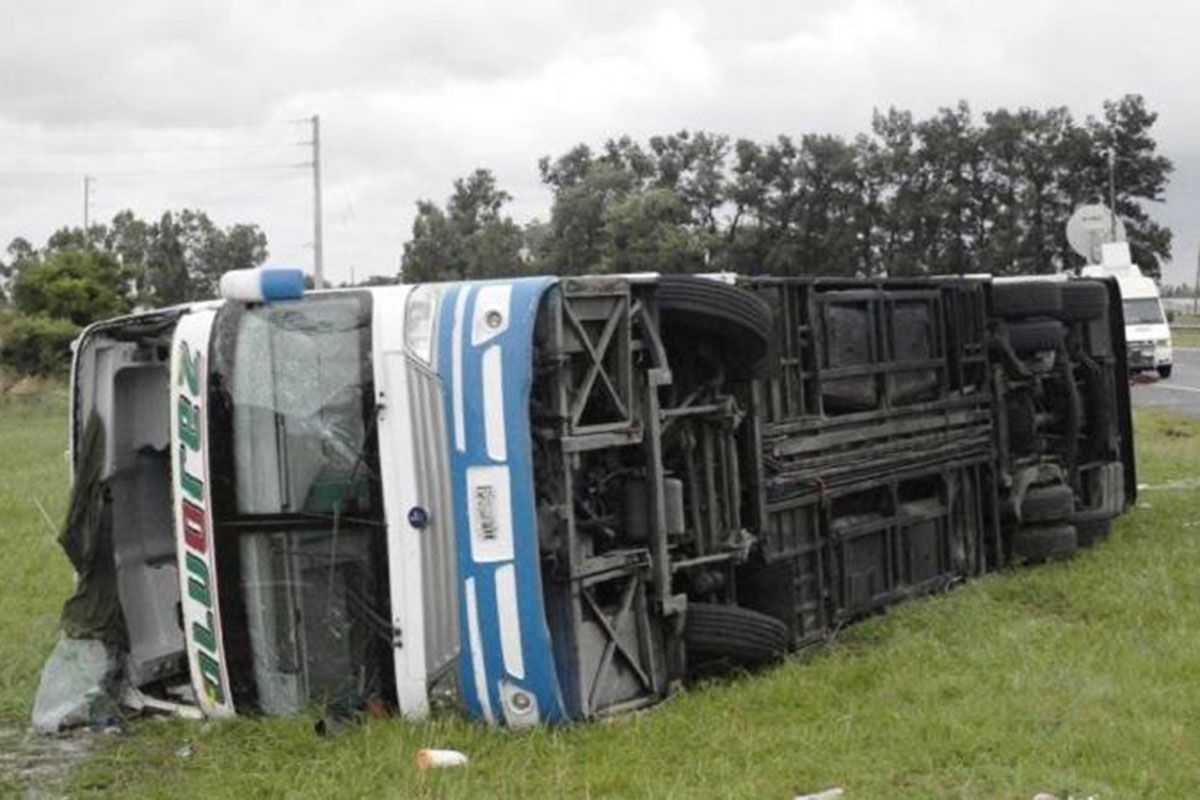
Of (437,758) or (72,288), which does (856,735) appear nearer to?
(437,758)

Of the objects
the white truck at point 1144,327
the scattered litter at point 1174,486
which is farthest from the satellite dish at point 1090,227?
the white truck at point 1144,327

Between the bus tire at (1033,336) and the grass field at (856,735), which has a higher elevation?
the bus tire at (1033,336)

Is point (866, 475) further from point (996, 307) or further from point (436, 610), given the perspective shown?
point (436, 610)

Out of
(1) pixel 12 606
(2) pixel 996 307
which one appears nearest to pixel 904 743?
(2) pixel 996 307

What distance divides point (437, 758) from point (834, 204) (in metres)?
44.4

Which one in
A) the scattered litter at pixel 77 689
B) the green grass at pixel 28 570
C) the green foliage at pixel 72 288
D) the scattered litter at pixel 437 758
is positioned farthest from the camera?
the green foliage at pixel 72 288

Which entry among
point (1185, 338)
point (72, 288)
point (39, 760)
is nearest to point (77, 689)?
point (39, 760)

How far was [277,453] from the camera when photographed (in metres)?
6.11

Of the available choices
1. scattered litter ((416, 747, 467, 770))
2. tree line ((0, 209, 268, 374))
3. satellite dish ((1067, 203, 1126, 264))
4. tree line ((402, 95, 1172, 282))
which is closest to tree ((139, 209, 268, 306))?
tree line ((0, 209, 268, 374))

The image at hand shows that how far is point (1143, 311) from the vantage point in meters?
31.1

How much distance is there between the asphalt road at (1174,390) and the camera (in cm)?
2477

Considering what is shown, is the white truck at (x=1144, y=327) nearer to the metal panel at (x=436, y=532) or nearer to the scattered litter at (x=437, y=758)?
the metal panel at (x=436, y=532)

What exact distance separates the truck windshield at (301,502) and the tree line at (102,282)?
32.8 metres

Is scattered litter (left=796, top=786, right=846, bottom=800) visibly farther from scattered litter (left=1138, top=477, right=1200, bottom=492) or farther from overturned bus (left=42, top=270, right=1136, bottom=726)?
scattered litter (left=1138, top=477, right=1200, bottom=492)
